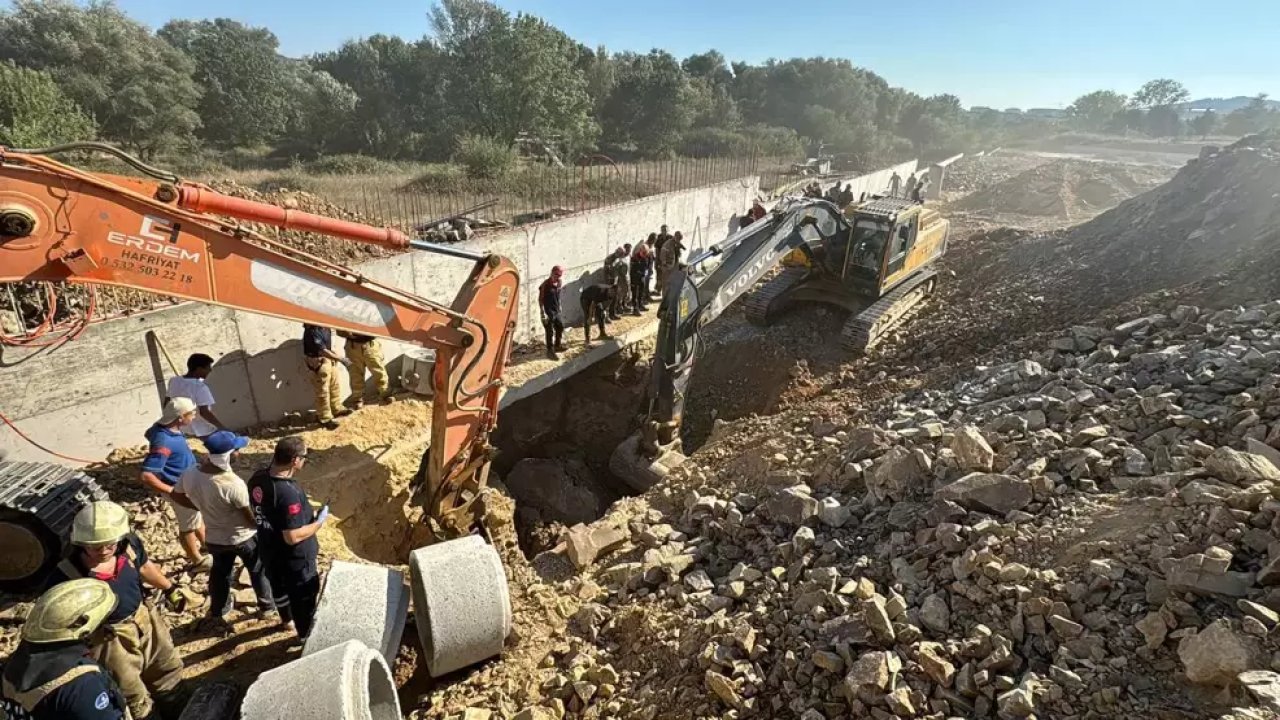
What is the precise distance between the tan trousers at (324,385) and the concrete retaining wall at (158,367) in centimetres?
56

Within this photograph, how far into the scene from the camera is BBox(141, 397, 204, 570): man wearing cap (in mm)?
4578

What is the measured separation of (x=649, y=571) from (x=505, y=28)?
25.7m

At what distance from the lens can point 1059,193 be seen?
2377cm

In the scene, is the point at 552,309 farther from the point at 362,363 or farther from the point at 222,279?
the point at 222,279

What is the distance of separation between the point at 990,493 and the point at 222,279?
534 cm

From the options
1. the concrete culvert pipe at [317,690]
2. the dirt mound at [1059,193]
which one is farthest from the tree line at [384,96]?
the concrete culvert pipe at [317,690]

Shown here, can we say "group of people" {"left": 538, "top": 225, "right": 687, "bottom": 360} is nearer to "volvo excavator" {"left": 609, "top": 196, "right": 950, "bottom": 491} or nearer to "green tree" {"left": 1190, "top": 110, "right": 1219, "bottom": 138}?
"volvo excavator" {"left": 609, "top": 196, "right": 950, "bottom": 491}

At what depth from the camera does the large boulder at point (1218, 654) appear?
115 inches

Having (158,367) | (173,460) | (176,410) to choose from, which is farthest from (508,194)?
(173,460)

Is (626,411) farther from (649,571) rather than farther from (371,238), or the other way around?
(371,238)

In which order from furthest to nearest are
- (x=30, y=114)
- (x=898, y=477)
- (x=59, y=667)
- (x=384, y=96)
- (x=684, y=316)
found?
1. (x=384, y=96)
2. (x=30, y=114)
3. (x=684, y=316)
4. (x=898, y=477)
5. (x=59, y=667)

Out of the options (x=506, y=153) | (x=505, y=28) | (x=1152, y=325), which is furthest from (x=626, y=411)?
(x=505, y=28)

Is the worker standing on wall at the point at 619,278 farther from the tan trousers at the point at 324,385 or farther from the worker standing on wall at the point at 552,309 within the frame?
the tan trousers at the point at 324,385

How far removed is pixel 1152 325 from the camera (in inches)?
293
